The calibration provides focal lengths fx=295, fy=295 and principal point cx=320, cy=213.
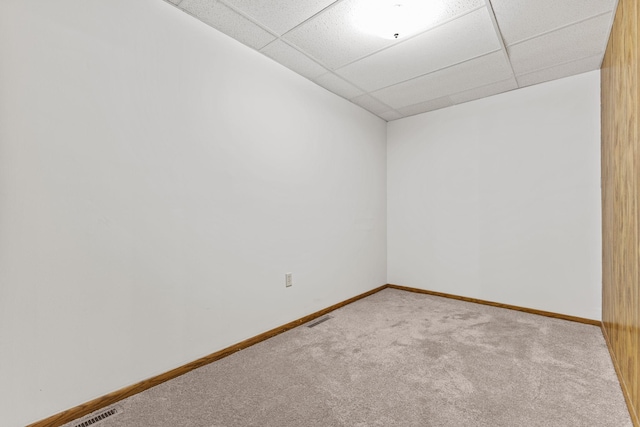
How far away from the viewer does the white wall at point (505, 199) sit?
9.23 ft

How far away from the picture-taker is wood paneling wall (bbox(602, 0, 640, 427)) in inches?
56.5

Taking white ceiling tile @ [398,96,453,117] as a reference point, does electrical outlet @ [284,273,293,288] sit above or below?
below

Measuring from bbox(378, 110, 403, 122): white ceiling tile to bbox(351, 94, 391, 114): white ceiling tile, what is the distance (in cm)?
9

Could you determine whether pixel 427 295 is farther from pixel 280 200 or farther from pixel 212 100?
pixel 212 100

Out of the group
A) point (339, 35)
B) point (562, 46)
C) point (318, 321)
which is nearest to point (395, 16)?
point (339, 35)

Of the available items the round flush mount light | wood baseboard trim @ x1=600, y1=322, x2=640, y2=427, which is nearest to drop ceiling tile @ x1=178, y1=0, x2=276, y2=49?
the round flush mount light

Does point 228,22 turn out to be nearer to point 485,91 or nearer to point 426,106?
point 426,106

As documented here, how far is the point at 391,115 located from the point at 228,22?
2491 millimetres

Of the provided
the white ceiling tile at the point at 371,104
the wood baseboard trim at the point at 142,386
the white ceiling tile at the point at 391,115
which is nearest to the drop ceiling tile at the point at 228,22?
the white ceiling tile at the point at 371,104

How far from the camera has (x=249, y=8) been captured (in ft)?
6.44

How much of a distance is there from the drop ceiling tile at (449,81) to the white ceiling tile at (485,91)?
96 millimetres

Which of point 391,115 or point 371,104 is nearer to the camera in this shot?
point 371,104

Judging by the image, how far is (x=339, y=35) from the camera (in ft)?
7.35

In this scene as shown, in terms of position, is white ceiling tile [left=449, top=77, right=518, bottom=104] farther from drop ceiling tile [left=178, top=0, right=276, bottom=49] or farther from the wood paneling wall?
drop ceiling tile [left=178, top=0, right=276, bottom=49]
